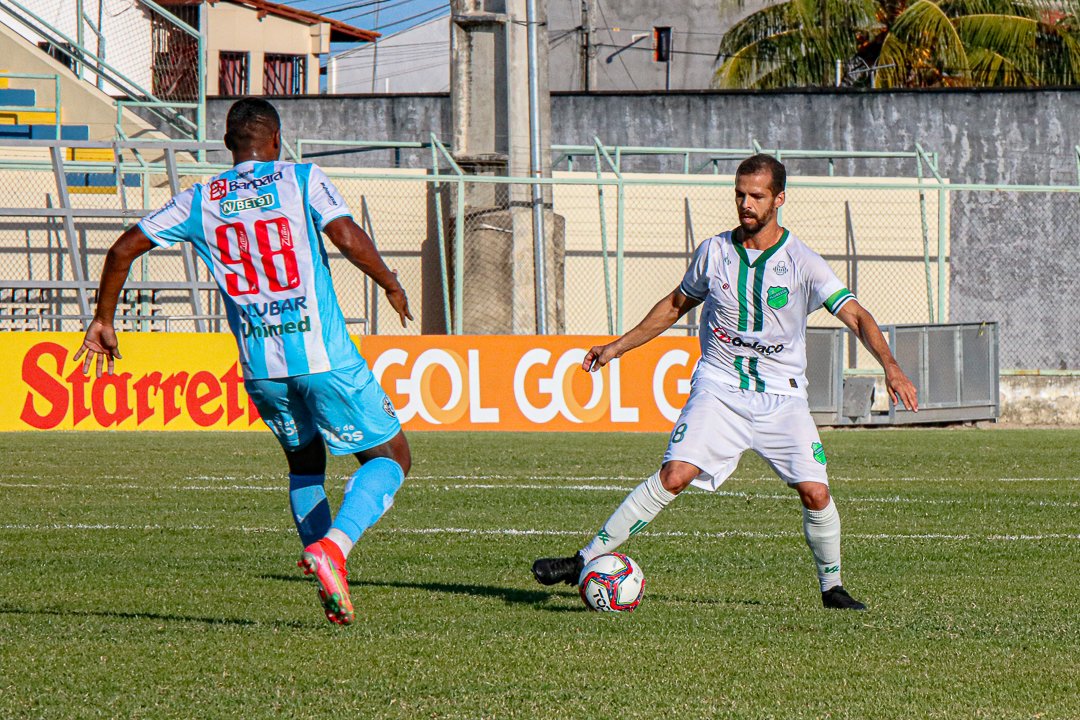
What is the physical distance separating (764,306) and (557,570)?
1.37 meters

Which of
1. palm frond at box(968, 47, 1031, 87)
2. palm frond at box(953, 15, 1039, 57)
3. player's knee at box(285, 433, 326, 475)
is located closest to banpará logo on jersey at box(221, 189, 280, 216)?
player's knee at box(285, 433, 326, 475)

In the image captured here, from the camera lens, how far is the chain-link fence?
21.9 meters

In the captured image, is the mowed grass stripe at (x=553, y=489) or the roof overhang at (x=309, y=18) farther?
the roof overhang at (x=309, y=18)

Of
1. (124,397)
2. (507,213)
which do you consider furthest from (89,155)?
(124,397)

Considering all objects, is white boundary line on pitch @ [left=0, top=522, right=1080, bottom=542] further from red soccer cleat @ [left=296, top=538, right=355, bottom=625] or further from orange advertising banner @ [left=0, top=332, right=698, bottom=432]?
orange advertising banner @ [left=0, top=332, right=698, bottom=432]

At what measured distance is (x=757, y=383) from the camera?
21.1ft

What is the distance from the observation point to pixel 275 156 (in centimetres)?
591

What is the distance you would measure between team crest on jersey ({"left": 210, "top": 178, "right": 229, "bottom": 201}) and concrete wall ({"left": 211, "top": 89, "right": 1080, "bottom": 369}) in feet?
73.2

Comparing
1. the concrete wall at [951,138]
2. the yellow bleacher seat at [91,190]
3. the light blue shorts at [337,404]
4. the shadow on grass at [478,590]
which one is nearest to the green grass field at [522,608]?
the shadow on grass at [478,590]

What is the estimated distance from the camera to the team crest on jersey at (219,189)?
227 inches

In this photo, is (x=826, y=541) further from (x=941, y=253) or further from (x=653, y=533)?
(x=941, y=253)

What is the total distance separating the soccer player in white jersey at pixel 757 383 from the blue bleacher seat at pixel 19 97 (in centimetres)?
2203

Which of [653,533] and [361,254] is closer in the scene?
[361,254]

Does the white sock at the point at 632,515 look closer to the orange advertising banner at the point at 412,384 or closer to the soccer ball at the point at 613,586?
the soccer ball at the point at 613,586
